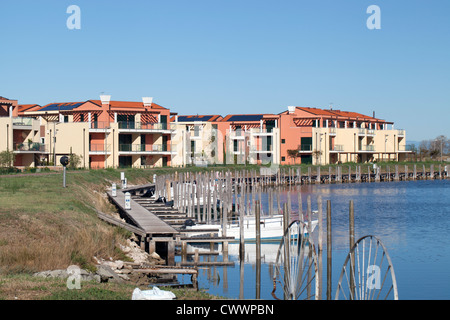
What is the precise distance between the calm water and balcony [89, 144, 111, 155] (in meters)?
21.9

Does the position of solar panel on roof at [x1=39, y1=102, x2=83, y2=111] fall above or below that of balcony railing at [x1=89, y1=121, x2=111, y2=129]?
above

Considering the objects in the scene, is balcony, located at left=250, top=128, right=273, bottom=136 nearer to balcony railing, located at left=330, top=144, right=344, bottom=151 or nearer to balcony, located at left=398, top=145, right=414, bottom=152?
balcony railing, located at left=330, top=144, right=344, bottom=151

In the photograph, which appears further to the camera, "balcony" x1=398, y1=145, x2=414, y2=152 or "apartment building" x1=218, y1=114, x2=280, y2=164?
"balcony" x1=398, y1=145, x2=414, y2=152

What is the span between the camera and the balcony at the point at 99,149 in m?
73.9

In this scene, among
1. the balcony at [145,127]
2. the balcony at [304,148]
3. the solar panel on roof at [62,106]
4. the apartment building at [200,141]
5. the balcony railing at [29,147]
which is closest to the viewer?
the balcony railing at [29,147]

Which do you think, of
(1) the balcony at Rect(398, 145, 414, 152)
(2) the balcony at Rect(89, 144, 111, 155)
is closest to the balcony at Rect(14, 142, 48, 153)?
(2) the balcony at Rect(89, 144, 111, 155)

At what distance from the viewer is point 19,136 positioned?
6544cm

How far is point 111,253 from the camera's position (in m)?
23.2

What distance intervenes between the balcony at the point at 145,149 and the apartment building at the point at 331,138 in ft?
75.7

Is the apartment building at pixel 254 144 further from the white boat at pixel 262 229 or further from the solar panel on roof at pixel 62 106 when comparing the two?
the white boat at pixel 262 229

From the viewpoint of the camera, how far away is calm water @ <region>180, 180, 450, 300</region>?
78.3 ft

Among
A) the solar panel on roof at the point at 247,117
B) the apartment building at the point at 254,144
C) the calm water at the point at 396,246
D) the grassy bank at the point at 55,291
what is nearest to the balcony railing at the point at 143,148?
the apartment building at the point at 254,144

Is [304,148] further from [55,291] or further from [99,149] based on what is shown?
[55,291]
